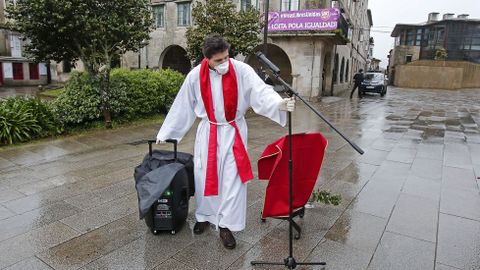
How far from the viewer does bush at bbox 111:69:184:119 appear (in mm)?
9383

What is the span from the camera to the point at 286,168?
296 centimetres

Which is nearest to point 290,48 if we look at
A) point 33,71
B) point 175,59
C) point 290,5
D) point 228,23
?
point 290,5

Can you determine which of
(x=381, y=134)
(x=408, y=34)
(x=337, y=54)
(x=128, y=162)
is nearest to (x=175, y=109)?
(x=128, y=162)

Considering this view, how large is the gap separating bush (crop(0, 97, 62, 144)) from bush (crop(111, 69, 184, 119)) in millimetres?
1882

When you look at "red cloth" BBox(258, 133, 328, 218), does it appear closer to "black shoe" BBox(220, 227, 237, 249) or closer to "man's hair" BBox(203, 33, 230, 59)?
"black shoe" BBox(220, 227, 237, 249)

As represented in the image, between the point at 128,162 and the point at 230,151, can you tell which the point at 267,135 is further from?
the point at 230,151

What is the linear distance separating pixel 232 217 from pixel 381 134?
6811mm

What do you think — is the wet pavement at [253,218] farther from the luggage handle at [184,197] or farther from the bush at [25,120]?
the bush at [25,120]

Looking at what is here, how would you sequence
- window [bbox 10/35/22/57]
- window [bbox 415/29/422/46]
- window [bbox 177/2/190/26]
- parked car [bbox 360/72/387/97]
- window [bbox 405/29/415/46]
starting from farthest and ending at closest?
window [bbox 405/29/415/46]
window [bbox 415/29/422/46]
window [bbox 10/35/22/57]
parked car [bbox 360/72/387/97]
window [bbox 177/2/190/26]

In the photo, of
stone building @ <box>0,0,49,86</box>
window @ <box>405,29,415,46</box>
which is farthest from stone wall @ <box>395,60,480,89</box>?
stone building @ <box>0,0,49,86</box>

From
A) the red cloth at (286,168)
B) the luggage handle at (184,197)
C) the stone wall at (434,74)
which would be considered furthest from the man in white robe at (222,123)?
the stone wall at (434,74)

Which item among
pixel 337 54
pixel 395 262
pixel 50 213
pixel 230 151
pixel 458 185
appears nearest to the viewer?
pixel 395 262

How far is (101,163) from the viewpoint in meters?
5.80

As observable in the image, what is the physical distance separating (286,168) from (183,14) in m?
19.6
